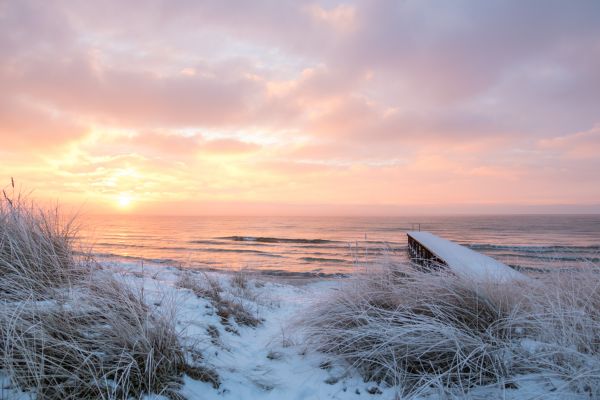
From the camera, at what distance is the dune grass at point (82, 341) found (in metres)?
2.24

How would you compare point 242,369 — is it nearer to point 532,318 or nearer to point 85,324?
point 85,324

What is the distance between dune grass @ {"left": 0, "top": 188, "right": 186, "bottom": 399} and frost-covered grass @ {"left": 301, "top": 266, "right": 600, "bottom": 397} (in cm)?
164

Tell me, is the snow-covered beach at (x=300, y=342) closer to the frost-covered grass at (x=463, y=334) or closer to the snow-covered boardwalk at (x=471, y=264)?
the frost-covered grass at (x=463, y=334)

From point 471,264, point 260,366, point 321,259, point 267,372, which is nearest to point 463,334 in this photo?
point 267,372

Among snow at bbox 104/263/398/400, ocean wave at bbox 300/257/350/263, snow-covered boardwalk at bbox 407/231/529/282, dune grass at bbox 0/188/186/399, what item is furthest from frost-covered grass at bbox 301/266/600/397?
ocean wave at bbox 300/257/350/263

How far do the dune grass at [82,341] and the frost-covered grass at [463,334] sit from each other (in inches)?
64.5

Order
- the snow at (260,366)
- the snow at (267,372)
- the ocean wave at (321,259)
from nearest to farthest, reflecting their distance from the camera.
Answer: the snow at (267,372)
the snow at (260,366)
the ocean wave at (321,259)

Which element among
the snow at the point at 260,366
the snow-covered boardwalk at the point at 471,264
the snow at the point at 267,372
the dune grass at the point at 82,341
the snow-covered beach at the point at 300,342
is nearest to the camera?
the dune grass at the point at 82,341

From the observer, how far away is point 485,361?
2766 mm

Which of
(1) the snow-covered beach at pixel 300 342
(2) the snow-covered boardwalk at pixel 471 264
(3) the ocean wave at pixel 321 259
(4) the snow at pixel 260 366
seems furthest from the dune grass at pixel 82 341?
(3) the ocean wave at pixel 321 259

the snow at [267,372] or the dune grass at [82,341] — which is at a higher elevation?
the dune grass at [82,341]

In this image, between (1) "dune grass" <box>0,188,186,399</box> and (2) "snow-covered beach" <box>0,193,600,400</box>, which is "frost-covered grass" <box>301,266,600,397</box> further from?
(1) "dune grass" <box>0,188,186,399</box>

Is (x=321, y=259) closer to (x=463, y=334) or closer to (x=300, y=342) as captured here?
(x=300, y=342)

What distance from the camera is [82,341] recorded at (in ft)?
8.34
